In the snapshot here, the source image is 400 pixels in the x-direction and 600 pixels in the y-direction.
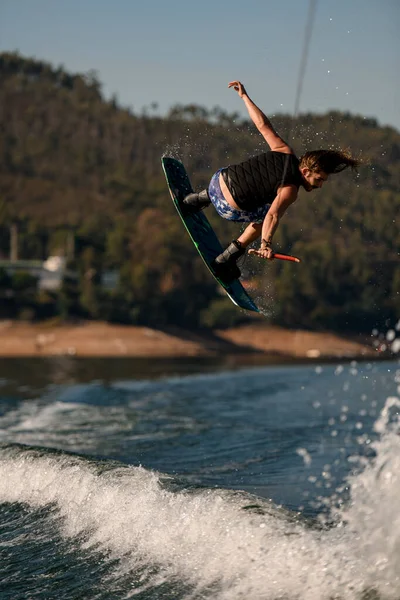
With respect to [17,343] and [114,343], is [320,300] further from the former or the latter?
[17,343]

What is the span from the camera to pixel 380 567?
629 centimetres

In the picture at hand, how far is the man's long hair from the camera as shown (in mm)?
8797

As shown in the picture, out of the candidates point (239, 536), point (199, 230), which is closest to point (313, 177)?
point (199, 230)

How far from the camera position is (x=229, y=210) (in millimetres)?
9484

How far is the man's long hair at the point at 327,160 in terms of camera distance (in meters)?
8.80

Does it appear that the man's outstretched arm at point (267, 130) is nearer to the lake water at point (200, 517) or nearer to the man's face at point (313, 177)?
the man's face at point (313, 177)

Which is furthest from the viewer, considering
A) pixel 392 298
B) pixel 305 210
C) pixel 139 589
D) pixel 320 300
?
pixel 320 300

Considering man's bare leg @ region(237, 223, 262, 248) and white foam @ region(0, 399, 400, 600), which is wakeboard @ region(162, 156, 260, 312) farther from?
white foam @ region(0, 399, 400, 600)

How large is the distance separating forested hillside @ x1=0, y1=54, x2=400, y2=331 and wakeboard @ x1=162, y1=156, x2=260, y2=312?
0.19 meters

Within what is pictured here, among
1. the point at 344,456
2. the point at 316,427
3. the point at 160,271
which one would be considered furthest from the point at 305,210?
the point at 344,456

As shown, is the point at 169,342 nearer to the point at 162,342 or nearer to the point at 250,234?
the point at 162,342

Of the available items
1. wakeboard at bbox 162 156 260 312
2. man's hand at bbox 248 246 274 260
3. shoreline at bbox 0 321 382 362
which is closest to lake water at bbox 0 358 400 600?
man's hand at bbox 248 246 274 260

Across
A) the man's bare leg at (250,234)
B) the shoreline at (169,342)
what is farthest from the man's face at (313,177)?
the shoreline at (169,342)

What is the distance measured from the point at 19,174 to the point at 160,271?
60.3 m
